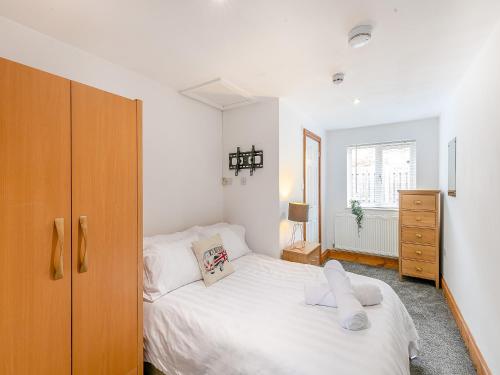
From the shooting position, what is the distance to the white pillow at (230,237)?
2678 millimetres

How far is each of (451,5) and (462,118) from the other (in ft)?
4.66

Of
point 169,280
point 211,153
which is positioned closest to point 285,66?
point 211,153

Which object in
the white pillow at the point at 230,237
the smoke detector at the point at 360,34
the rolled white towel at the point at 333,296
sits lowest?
the rolled white towel at the point at 333,296

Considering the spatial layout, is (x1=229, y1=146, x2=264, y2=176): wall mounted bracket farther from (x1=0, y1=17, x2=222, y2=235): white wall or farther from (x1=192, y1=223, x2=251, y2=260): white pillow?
(x1=192, y1=223, x2=251, y2=260): white pillow

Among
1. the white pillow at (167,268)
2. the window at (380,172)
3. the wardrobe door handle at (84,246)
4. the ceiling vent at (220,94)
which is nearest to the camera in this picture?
the wardrobe door handle at (84,246)

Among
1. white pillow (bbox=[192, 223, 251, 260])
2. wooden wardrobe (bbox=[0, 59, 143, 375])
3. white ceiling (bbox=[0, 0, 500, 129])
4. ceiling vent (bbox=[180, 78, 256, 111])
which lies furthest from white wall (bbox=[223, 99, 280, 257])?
wooden wardrobe (bbox=[0, 59, 143, 375])

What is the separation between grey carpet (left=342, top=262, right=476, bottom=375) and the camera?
1.97 m

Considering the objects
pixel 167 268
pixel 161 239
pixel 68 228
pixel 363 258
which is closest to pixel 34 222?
pixel 68 228

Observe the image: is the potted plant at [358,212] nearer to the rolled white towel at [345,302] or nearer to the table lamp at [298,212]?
the table lamp at [298,212]

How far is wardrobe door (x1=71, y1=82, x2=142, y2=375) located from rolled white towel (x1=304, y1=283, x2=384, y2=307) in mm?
1162

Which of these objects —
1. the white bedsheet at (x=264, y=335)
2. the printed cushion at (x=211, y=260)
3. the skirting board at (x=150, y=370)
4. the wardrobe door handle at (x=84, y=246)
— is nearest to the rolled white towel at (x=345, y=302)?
the white bedsheet at (x=264, y=335)

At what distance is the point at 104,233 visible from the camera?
145 centimetres

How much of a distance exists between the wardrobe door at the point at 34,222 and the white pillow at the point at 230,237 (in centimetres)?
143

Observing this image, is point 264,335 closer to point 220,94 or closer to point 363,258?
point 220,94
